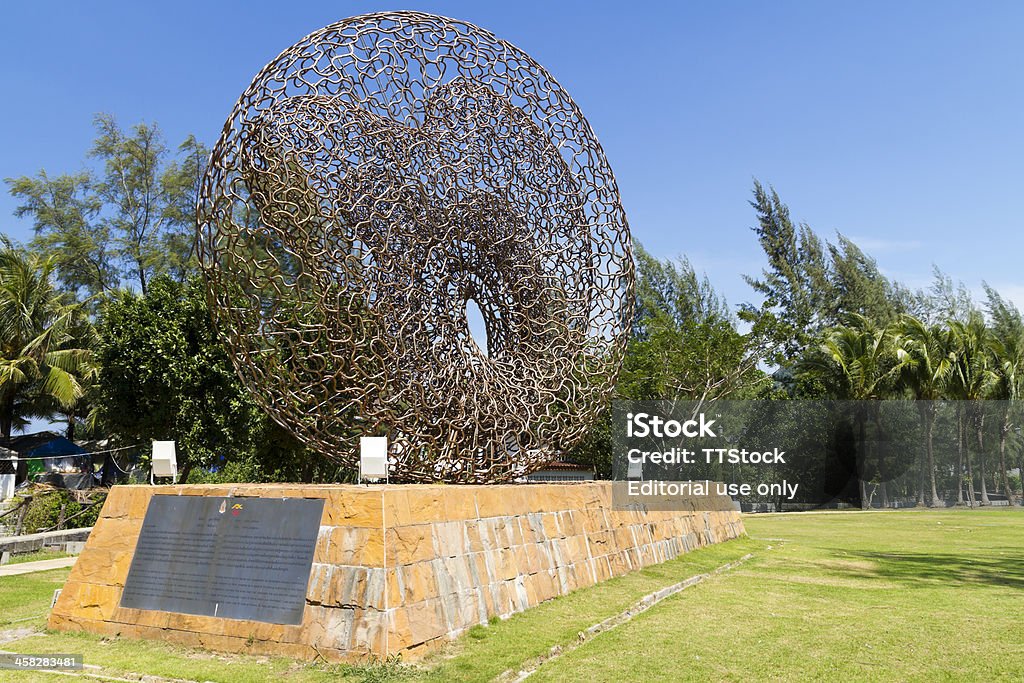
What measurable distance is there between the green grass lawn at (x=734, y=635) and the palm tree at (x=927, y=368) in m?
20.4

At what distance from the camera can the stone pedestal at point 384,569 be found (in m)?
5.86

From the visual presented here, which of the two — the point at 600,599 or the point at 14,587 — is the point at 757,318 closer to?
the point at 600,599

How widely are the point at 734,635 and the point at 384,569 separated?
3.02 m

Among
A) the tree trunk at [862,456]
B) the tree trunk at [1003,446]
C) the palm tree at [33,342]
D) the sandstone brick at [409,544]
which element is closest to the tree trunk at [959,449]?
the tree trunk at [1003,446]

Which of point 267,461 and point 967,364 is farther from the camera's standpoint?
point 967,364

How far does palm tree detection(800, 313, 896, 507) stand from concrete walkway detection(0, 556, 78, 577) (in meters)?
26.3

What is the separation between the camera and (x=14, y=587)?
9281 mm

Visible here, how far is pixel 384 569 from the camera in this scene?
19.2 ft

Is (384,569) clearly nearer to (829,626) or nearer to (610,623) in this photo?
(610,623)

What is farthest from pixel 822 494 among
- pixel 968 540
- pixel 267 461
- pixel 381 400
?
pixel 381 400

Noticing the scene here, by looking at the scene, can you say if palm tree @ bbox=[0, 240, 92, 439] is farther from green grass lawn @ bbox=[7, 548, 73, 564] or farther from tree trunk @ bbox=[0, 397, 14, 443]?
green grass lawn @ bbox=[7, 548, 73, 564]

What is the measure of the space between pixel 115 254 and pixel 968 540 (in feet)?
84.1

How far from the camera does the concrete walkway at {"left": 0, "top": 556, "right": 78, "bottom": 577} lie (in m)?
10.5

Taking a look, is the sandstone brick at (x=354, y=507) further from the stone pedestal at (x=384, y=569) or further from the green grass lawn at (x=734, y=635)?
the green grass lawn at (x=734, y=635)
